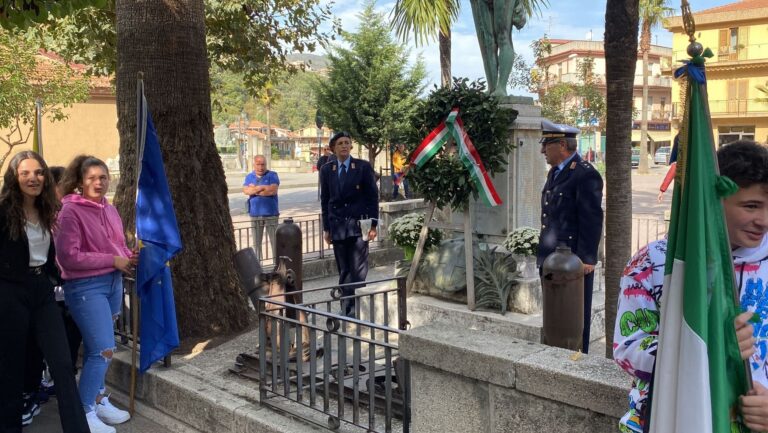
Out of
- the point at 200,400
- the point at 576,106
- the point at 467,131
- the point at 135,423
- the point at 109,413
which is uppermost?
the point at 576,106

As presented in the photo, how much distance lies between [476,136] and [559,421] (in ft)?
15.1

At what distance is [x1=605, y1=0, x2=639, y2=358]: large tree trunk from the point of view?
4.56 meters

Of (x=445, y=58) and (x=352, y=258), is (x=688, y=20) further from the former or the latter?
(x=445, y=58)

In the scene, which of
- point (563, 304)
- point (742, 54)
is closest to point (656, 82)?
point (742, 54)

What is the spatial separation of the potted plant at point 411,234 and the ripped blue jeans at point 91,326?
150 inches

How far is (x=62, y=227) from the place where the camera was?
4.82 m

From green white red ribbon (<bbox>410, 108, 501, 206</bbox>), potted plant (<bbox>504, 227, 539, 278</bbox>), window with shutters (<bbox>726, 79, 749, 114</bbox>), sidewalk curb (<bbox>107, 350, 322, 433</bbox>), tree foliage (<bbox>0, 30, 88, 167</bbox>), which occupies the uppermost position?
window with shutters (<bbox>726, 79, 749, 114</bbox>)

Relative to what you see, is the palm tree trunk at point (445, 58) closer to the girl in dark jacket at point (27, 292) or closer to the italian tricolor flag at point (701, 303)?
the girl in dark jacket at point (27, 292)

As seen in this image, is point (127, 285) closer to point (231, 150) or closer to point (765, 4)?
point (765, 4)

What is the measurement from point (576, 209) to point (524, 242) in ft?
5.19

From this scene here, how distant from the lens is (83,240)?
4906mm

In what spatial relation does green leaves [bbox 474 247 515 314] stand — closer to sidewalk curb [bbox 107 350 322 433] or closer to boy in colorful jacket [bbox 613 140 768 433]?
sidewalk curb [bbox 107 350 322 433]

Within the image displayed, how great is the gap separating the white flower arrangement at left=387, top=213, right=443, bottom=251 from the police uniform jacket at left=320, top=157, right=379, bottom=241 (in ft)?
2.00

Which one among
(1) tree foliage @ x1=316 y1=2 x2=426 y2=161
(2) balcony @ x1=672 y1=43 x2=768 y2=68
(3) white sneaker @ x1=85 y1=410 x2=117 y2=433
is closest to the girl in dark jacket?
(3) white sneaker @ x1=85 y1=410 x2=117 y2=433
